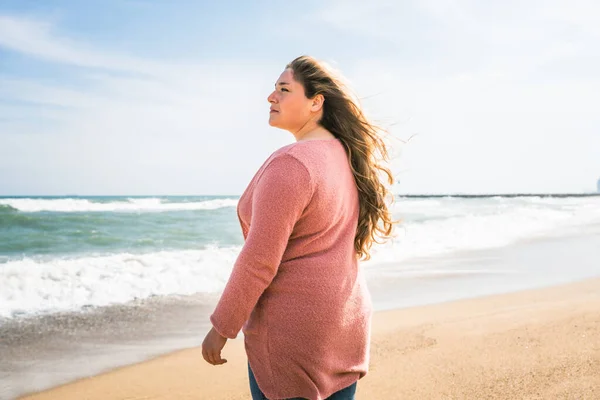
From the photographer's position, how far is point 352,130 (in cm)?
186

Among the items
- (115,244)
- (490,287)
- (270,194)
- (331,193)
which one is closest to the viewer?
(270,194)

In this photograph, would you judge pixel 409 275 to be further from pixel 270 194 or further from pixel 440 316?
pixel 270 194

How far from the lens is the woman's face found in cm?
183

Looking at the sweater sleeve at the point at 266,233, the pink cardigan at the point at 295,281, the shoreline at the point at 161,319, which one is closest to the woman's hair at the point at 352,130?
the pink cardigan at the point at 295,281

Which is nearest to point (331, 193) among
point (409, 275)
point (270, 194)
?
point (270, 194)

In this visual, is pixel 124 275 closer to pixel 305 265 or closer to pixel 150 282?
pixel 150 282

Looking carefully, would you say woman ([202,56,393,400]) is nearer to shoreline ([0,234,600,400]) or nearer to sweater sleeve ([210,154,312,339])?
sweater sleeve ([210,154,312,339])

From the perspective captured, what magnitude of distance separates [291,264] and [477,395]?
235 centimetres

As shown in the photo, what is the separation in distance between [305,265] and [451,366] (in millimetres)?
2735

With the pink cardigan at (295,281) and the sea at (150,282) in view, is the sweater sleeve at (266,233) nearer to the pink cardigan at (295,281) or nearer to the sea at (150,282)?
the pink cardigan at (295,281)

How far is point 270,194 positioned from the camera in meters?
1.53

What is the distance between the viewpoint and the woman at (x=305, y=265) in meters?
1.53

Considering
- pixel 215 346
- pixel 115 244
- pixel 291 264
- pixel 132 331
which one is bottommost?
pixel 115 244

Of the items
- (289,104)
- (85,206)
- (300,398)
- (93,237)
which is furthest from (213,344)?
(85,206)
